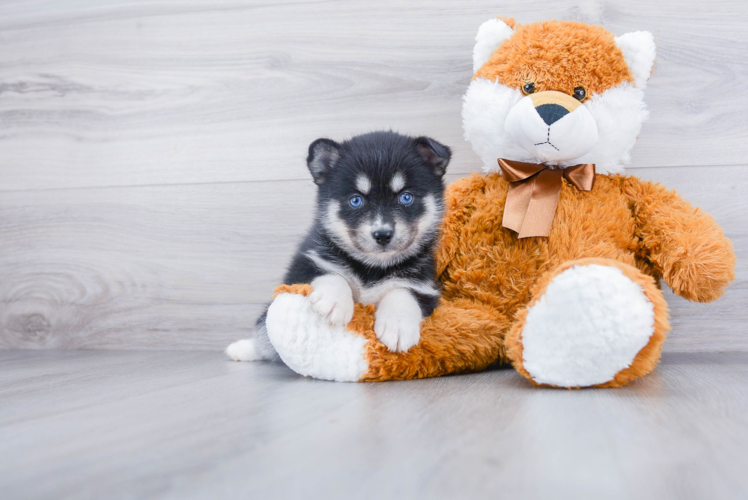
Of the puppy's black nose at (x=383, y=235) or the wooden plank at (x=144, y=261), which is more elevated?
the puppy's black nose at (x=383, y=235)

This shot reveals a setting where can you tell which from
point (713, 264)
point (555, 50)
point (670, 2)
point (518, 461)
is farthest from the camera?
point (670, 2)

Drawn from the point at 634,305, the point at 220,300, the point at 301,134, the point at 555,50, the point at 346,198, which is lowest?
the point at 220,300

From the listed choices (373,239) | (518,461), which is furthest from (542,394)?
(373,239)

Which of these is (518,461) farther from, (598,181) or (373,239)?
(598,181)

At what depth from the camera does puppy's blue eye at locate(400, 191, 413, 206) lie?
124 cm

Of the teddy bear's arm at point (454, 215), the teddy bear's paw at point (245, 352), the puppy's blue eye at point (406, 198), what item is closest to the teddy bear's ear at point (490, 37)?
the teddy bear's arm at point (454, 215)

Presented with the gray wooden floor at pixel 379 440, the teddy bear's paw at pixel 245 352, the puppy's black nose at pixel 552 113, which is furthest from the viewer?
the teddy bear's paw at pixel 245 352

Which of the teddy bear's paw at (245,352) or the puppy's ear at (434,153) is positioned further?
the teddy bear's paw at (245,352)

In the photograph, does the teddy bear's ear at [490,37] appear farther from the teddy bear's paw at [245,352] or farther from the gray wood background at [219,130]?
the teddy bear's paw at [245,352]

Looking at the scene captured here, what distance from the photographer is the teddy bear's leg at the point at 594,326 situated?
936 millimetres

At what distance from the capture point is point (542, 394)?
959mm

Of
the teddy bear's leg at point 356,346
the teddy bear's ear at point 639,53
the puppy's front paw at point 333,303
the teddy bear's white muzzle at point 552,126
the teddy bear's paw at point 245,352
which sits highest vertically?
the teddy bear's ear at point 639,53

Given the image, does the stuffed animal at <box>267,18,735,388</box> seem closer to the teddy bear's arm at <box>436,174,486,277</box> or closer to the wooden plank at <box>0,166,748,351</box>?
the teddy bear's arm at <box>436,174,486,277</box>

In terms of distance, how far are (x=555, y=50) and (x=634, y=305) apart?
2.17ft
